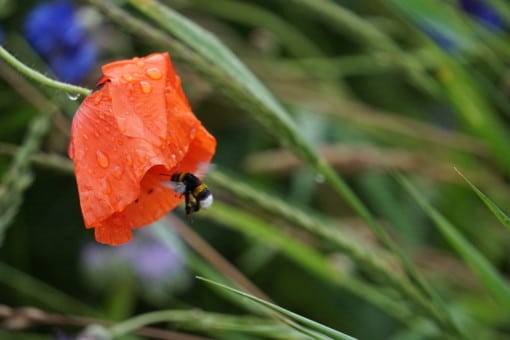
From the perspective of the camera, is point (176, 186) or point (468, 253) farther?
point (468, 253)

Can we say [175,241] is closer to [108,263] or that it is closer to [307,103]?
[108,263]

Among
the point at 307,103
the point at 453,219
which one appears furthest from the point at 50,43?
the point at 453,219

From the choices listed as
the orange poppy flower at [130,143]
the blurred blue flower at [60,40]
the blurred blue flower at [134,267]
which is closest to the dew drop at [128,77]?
the orange poppy flower at [130,143]

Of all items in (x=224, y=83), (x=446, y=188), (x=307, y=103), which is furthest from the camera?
(x=446, y=188)

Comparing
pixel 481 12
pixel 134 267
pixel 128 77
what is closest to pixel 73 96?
pixel 128 77

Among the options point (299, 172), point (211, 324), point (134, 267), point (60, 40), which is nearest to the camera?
point (211, 324)

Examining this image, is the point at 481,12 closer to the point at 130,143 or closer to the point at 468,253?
the point at 468,253
